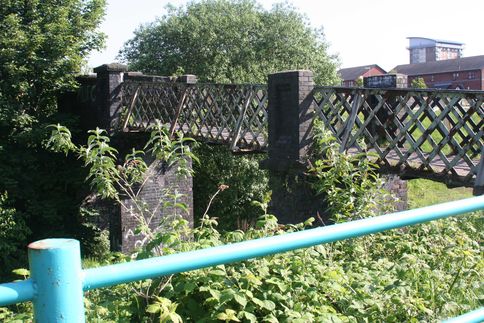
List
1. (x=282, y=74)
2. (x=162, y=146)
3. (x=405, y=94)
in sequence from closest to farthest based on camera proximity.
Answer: (x=162, y=146), (x=405, y=94), (x=282, y=74)

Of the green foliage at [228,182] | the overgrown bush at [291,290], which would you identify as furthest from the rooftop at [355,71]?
the overgrown bush at [291,290]

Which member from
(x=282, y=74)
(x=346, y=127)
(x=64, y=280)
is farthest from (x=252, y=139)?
(x=64, y=280)

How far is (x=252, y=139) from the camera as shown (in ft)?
39.1

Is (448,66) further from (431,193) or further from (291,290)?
(291,290)

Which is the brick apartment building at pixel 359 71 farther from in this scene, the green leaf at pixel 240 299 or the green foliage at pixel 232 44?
the green leaf at pixel 240 299

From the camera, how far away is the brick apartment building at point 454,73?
6850 cm

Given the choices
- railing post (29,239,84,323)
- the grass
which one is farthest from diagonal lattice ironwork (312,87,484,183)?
the grass

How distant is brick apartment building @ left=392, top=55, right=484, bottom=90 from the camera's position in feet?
225

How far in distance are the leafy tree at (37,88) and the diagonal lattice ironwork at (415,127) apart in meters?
9.18

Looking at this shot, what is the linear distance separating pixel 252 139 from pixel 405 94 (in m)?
4.21

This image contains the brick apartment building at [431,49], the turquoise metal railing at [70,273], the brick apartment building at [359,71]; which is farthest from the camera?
the brick apartment building at [431,49]

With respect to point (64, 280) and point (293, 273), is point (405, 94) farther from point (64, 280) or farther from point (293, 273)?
point (64, 280)

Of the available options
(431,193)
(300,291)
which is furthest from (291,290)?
(431,193)

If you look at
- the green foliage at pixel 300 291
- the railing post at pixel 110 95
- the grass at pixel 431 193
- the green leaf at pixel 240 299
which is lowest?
the grass at pixel 431 193
